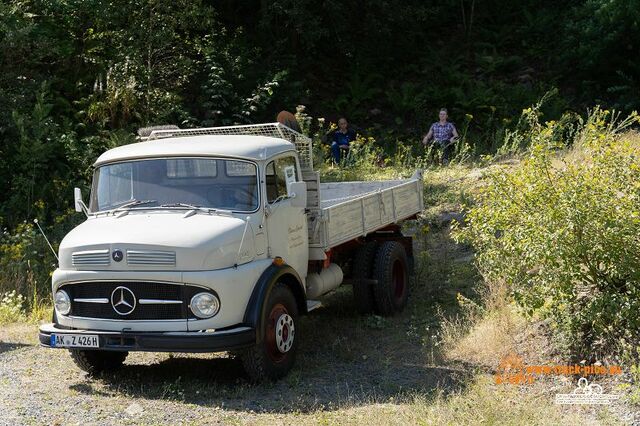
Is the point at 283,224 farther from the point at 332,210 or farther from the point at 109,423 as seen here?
the point at 109,423

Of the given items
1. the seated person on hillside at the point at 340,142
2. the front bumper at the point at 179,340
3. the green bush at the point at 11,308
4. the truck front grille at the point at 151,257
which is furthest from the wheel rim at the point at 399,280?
the seated person on hillside at the point at 340,142

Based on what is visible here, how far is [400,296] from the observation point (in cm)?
1072

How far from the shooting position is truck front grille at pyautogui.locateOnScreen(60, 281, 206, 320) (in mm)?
7223

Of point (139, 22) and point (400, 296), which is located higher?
point (139, 22)

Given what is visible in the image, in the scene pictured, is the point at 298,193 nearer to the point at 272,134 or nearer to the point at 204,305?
the point at 272,134

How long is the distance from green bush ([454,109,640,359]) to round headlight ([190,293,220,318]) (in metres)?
2.49

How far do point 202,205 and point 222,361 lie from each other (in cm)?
170

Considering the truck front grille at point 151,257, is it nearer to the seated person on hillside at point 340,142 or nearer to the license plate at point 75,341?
the license plate at point 75,341

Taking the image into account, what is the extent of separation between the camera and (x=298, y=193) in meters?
8.24

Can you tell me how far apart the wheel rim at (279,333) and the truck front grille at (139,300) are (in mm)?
814

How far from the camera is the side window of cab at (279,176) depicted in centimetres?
820

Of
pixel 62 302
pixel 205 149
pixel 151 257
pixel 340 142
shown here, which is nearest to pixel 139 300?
pixel 151 257

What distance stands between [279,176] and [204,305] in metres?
1.80

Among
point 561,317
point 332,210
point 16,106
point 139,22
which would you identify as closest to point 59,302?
point 332,210
